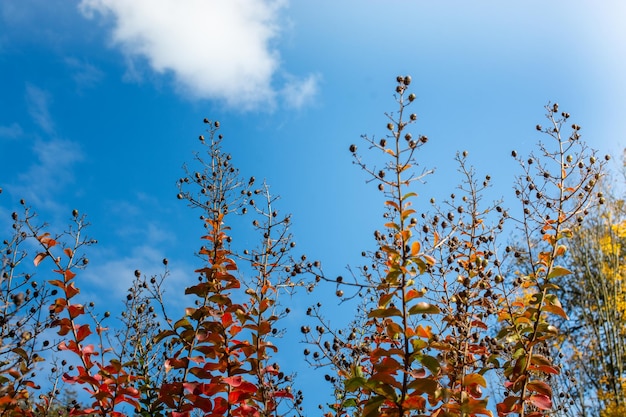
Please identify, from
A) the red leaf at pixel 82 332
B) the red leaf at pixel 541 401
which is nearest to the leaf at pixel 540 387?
the red leaf at pixel 541 401

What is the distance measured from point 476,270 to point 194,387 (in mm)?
1487

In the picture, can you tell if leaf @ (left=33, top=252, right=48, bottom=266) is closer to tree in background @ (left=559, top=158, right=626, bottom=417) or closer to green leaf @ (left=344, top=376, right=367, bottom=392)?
green leaf @ (left=344, top=376, right=367, bottom=392)

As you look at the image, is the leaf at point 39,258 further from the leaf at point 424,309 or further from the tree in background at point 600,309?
the tree in background at point 600,309

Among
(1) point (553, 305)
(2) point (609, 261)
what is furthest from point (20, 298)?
(2) point (609, 261)

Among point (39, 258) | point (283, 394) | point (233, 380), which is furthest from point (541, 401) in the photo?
point (39, 258)

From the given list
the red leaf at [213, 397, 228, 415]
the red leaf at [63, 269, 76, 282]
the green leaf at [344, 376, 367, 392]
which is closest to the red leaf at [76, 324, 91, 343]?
the red leaf at [63, 269, 76, 282]

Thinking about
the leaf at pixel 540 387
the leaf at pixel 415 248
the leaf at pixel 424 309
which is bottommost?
the leaf at pixel 540 387

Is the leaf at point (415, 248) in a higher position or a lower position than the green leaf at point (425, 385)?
higher

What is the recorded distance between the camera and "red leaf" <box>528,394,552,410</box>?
2258 mm

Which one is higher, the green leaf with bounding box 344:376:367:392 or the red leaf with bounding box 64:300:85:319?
the red leaf with bounding box 64:300:85:319

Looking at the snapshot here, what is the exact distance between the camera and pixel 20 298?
2.07 meters

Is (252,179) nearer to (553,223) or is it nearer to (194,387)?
(194,387)

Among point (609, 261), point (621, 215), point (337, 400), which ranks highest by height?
point (621, 215)

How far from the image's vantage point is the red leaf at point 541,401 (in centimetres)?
226
